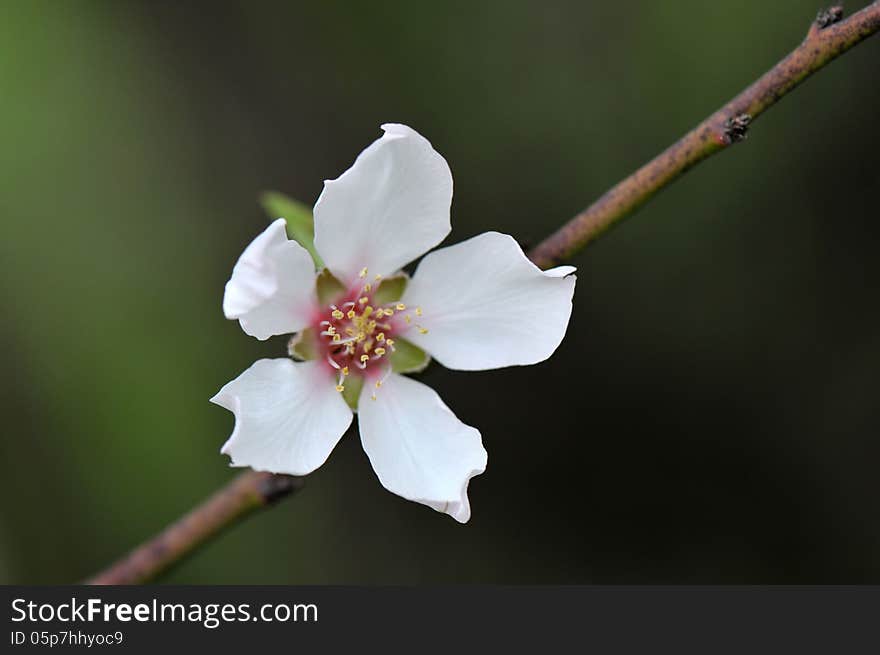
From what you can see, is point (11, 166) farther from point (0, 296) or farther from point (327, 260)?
point (327, 260)

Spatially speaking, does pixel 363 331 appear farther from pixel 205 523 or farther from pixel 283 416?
pixel 205 523

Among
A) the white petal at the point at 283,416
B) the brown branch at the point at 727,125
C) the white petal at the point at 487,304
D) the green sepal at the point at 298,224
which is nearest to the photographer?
the brown branch at the point at 727,125

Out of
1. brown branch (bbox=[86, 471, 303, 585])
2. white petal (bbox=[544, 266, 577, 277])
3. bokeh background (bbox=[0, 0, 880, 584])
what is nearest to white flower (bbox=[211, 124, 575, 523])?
white petal (bbox=[544, 266, 577, 277])

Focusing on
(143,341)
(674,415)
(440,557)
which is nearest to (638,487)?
(674,415)

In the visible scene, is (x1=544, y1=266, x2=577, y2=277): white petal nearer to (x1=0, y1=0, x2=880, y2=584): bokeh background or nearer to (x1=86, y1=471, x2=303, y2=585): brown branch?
(x1=86, y1=471, x2=303, y2=585): brown branch

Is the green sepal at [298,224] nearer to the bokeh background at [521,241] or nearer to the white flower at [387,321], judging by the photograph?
the white flower at [387,321]

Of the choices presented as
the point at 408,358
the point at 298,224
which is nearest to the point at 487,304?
the point at 408,358

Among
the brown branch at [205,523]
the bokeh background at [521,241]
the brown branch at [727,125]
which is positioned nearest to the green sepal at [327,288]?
the brown branch at [205,523]
